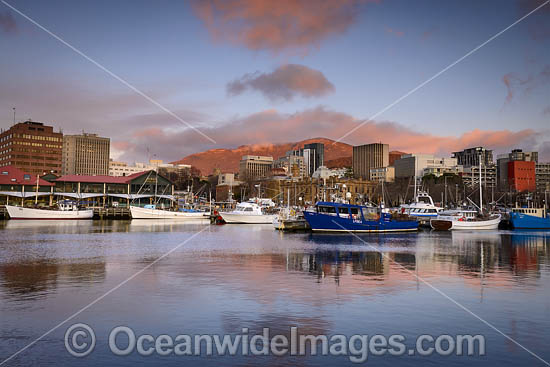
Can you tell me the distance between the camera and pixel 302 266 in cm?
3103

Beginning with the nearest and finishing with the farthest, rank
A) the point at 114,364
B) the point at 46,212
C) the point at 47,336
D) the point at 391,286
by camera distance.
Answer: the point at 114,364
the point at 47,336
the point at 391,286
the point at 46,212

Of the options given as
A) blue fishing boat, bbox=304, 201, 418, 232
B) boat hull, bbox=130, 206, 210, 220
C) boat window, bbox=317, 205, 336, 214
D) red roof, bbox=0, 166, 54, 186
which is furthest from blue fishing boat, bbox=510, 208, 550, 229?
red roof, bbox=0, 166, 54, 186

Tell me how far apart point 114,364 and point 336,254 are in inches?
1079

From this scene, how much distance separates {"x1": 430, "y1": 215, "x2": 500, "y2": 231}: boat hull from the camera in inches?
3113

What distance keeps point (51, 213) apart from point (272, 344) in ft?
342

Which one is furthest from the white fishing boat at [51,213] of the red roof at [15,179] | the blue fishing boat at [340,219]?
the blue fishing boat at [340,219]

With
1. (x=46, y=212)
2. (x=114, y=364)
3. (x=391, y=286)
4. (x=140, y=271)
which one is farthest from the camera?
(x=46, y=212)

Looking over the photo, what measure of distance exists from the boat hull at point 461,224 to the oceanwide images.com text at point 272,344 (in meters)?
66.8

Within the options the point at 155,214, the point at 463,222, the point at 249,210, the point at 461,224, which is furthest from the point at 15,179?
the point at 463,222

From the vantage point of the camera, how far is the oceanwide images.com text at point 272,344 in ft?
45.0

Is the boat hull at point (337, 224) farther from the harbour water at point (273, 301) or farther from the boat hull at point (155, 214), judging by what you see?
the boat hull at point (155, 214)

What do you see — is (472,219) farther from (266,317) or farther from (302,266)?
(266,317)

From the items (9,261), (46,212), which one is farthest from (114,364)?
(46,212)

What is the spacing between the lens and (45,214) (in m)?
105
